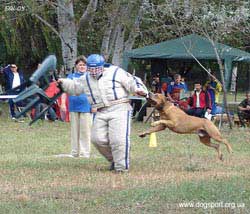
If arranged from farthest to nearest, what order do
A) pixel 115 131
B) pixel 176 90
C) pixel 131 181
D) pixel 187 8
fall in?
pixel 176 90 → pixel 187 8 → pixel 115 131 → pixel 131 181

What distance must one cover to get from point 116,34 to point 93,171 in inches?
659

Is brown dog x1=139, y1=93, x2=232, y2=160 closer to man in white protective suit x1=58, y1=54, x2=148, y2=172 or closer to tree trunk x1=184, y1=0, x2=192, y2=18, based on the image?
man in white protective suit x1=58, y1=54, x2=148, y2=172

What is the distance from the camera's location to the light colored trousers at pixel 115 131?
35.6 ft

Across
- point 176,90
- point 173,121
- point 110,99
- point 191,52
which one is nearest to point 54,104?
point 173,121

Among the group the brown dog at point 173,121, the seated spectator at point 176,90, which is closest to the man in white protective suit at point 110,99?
the brown dog at point 173,121

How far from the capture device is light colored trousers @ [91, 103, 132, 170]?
35.6 ft

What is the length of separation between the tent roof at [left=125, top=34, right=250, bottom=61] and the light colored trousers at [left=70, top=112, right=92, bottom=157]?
1021 cm

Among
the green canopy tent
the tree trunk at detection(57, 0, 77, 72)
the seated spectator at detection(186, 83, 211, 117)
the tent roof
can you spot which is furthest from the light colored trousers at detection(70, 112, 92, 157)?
the tree trunk at detection(57, 0, 77, 72)

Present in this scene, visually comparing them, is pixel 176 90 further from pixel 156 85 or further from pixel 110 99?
pixel 110 99

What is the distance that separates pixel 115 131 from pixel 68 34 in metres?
14.8

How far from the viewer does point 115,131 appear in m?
10.9

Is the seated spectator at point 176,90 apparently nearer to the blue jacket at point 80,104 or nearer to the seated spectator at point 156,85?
the seated spectator at point 156,85

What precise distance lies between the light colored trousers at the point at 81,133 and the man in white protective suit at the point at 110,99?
6.46ft

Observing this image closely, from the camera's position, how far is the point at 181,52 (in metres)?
23.5
